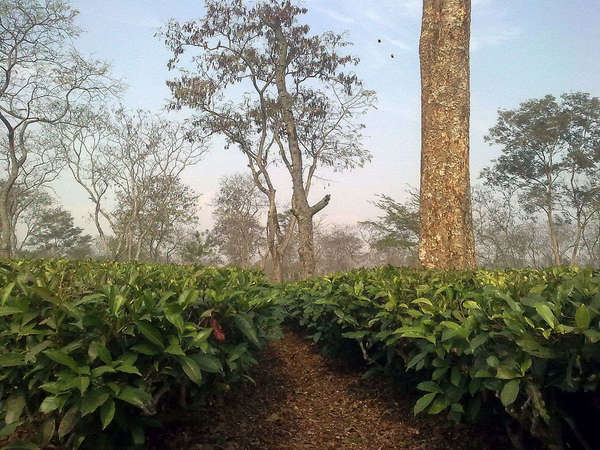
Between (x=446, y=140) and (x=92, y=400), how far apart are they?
192 inches

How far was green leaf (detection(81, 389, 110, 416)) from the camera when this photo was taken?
64.4 inches

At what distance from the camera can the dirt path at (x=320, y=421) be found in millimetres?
2650

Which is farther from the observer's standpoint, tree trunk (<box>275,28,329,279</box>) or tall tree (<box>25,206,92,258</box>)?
tall tree (<box>25,206,92,258</box>)

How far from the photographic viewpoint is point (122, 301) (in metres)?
1.85

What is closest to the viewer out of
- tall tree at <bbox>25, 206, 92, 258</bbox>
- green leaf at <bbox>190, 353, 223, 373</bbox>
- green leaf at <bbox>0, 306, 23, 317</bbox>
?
green leaf at <bbox>0, 306, 23, 317</bbox>

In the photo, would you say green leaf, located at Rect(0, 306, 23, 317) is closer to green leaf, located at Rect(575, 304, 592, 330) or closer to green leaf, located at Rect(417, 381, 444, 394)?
green leaf, located at Rect(417, 381, 444, 394)

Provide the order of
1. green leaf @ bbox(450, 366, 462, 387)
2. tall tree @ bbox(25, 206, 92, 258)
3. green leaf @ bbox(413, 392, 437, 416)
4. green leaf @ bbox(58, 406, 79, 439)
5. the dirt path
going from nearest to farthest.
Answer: green leaf @ bbox(58, 406, 79, 439) → green leaf @ bbox(450, 366, 462, 387) → green leaf @ bbox(413, 392, 437, 416) → the dirt path → tall tree @ bbox(25, 206, 92, 258)

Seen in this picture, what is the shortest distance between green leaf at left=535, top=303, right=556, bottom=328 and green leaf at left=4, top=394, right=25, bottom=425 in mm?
2142

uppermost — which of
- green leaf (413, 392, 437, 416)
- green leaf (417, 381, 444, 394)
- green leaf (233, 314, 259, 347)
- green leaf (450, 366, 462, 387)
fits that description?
green leaf (233, 314, 259, 347)

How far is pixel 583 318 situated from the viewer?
162 centimetres

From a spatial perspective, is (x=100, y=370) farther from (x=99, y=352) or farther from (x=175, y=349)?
(x=175, y=349)

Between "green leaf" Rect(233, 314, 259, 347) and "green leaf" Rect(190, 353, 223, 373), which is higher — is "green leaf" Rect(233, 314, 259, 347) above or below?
above

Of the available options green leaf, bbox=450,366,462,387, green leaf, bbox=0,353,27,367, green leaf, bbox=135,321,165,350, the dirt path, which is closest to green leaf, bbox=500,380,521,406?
green leaf, bbox=450,366,462,387

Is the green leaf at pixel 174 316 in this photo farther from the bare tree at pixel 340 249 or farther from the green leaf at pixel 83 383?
the bare tree at pixel 340 249
